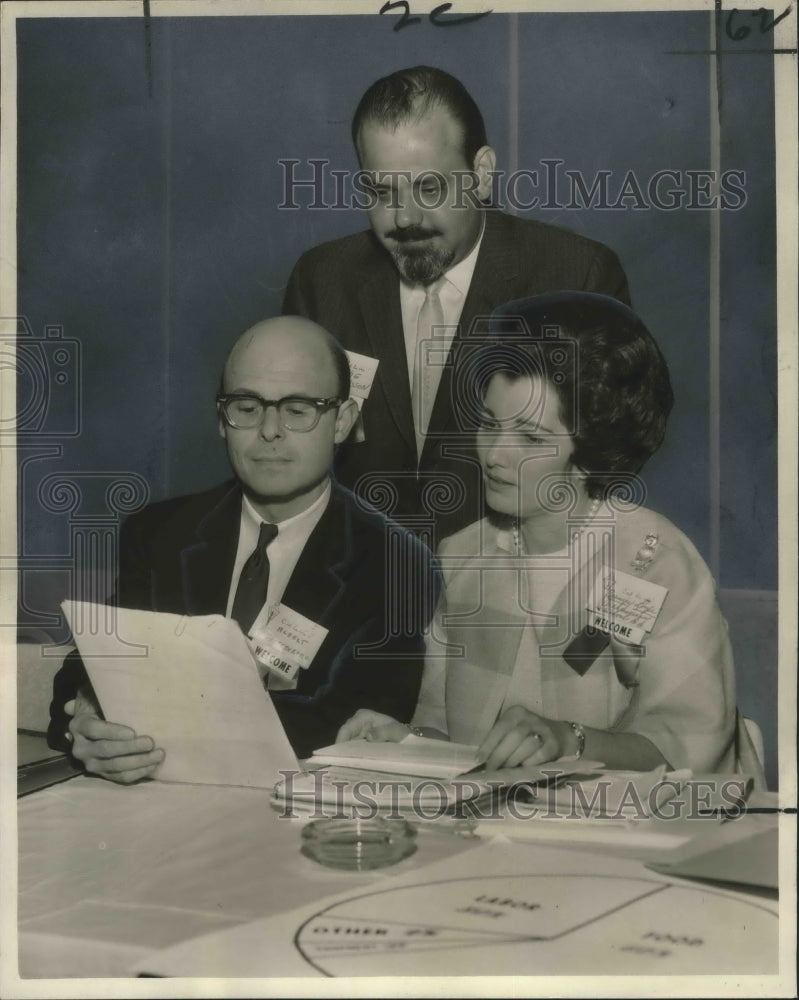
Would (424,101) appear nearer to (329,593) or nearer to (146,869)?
(329,593)

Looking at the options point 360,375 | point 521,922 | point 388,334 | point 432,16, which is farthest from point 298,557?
point 432,16

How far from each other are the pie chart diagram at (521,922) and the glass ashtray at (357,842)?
7 centimetres

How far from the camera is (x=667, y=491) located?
8.29 ft

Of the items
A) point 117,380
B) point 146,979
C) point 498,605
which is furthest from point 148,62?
point 146,979

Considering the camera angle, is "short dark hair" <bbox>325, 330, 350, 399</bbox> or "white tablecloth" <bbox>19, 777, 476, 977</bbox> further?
"short dark hair" <bbox>325, 330, 350, 399</bbox>

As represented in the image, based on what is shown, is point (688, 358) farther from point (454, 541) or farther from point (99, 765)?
point (99, 765)

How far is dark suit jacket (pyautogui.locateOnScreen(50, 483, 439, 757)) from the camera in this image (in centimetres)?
248

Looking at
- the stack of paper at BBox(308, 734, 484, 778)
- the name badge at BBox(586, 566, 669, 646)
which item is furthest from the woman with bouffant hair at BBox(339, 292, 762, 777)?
the stack of paper at BBox(308, 734, 484, 778)

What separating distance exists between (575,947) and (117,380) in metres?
1.48

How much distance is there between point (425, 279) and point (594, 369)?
41 cm

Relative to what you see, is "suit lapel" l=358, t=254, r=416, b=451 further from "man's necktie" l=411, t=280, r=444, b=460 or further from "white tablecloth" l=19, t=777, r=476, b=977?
"white tablecloth" l=19, t=777, r=476, b=977

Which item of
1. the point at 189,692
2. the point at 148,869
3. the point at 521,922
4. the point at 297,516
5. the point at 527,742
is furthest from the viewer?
the point at 297,516

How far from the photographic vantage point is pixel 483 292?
2.54 m

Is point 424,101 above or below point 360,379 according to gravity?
above
